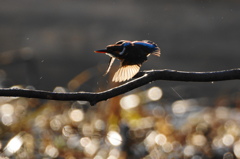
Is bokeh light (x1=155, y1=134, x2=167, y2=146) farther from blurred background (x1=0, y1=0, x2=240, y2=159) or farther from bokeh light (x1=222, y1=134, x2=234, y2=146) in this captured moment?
bokeh light (x1=222, y1=134, x2=234, y2=146)

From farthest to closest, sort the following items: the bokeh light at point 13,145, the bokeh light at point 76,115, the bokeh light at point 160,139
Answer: the bokeh light at point 76,115 → the bokeh light at point 160,139 → the bokeh light at point 13,145

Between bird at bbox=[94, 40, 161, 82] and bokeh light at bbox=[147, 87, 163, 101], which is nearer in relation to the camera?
bird at bbox=[94, 40, 161, 82]

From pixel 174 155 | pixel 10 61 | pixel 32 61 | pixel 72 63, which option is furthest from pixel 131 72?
pixel 72 63

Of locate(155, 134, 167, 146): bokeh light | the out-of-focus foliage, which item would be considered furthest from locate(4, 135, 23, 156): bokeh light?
locate(155, 134, 167, 146): bokeh light

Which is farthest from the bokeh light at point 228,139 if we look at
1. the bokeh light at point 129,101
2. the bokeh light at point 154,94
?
the bokeh light at point 129,101

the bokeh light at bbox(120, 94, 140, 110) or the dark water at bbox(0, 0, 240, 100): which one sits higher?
the bokeh light at bbox(120, 94, 140, 110)

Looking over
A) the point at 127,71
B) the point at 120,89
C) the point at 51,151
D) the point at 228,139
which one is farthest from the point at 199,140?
the point at 120,89

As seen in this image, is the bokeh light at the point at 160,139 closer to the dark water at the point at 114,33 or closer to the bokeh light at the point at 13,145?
the bokeh light at the point at 13,145


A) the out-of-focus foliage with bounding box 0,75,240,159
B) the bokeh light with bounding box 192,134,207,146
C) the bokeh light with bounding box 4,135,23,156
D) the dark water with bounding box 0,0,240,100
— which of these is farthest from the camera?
the dark water with bounding box 0,0,240,100

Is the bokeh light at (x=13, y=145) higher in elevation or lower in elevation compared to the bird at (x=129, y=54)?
lower
